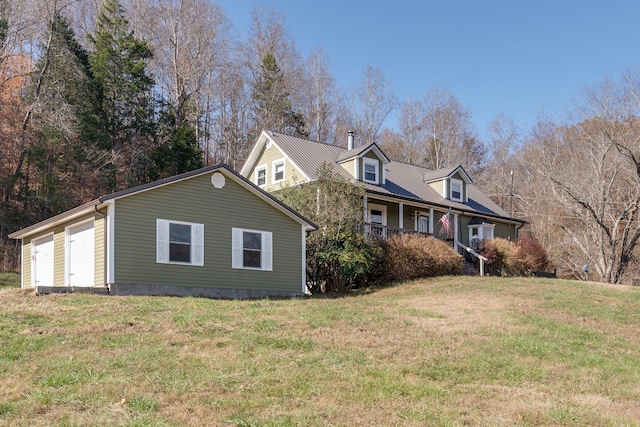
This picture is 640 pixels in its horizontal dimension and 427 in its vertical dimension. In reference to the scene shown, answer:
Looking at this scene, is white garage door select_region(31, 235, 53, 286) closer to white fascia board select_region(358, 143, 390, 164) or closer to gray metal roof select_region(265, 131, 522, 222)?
gray metal roof select_region(265, 131, 522, 222)

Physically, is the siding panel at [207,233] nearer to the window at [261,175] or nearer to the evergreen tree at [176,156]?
the window at [261,175]

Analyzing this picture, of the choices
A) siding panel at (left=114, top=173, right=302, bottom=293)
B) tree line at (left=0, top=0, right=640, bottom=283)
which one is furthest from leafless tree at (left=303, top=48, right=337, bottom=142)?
siding panel at (left=114, top=173, right=302, bottom=293)

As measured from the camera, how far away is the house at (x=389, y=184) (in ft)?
86.4

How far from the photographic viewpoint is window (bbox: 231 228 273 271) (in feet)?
60.8

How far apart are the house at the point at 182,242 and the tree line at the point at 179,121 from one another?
10.00m

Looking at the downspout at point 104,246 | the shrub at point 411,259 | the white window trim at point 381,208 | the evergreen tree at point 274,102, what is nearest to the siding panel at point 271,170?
the white window trim at point 381,208

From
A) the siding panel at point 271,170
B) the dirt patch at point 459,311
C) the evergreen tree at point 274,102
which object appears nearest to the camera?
the dirt patch at point 459,311

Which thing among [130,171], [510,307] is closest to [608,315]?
[510,307]

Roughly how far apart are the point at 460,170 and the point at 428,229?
3764 mm

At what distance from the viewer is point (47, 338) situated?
9344 mm

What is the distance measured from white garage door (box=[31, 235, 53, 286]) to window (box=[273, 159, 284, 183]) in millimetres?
10194

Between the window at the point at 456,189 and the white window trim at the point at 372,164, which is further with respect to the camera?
the window at the point at 456,189

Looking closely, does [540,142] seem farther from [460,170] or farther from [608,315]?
[608,315]

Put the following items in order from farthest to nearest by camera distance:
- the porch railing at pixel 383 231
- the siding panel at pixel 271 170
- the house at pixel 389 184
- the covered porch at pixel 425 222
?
the house at pixel 389 184
the covered porch at pixel 425 222
the siding panel at pixel 271 170
the porch railing at pixel 383 231
